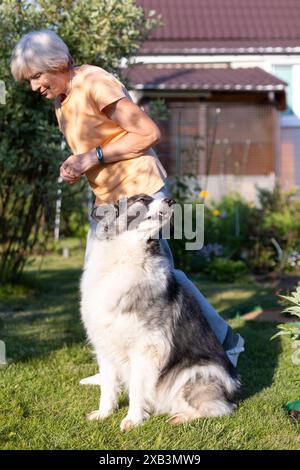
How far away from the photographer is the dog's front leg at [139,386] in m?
3.59

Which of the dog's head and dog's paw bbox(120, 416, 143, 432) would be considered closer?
the dog's head

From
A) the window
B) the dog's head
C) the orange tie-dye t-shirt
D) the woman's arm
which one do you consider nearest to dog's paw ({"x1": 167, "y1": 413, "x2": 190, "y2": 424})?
the dog's head

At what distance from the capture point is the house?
13.1m

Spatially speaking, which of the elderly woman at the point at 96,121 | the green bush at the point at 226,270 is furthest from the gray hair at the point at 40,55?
the green bush at the point at 226,270

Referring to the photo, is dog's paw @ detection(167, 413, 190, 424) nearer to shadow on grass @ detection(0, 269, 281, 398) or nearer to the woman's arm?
shadow on grass @ detection(0, 269, 281, 398)

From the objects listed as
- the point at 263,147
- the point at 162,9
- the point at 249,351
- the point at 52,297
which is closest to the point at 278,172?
the point at 263,147

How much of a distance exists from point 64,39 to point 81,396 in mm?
4011

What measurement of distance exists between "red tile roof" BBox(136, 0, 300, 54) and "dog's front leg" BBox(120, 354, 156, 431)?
1151cm

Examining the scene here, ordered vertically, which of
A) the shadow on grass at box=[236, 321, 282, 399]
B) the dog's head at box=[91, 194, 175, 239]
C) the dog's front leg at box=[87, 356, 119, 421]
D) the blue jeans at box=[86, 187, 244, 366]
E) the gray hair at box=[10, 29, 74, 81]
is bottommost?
the shadow on grass at box=[236, 321, 282, 399]

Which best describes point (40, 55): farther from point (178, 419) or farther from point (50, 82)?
point (178, 419)

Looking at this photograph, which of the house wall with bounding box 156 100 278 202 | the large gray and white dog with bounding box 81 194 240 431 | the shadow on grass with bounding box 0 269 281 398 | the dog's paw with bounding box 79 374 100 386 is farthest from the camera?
the house wall with bounding box 156 100 278 202

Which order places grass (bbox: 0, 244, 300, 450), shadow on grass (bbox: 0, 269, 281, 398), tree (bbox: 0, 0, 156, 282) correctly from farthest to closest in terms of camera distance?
tree (bbox: 0, 0, 156, 282) < shadow on grass (bbox: 0, 269, 281, 398) < grass (bbox: 0, 244, 300, 450)

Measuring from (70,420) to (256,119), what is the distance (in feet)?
36.2
